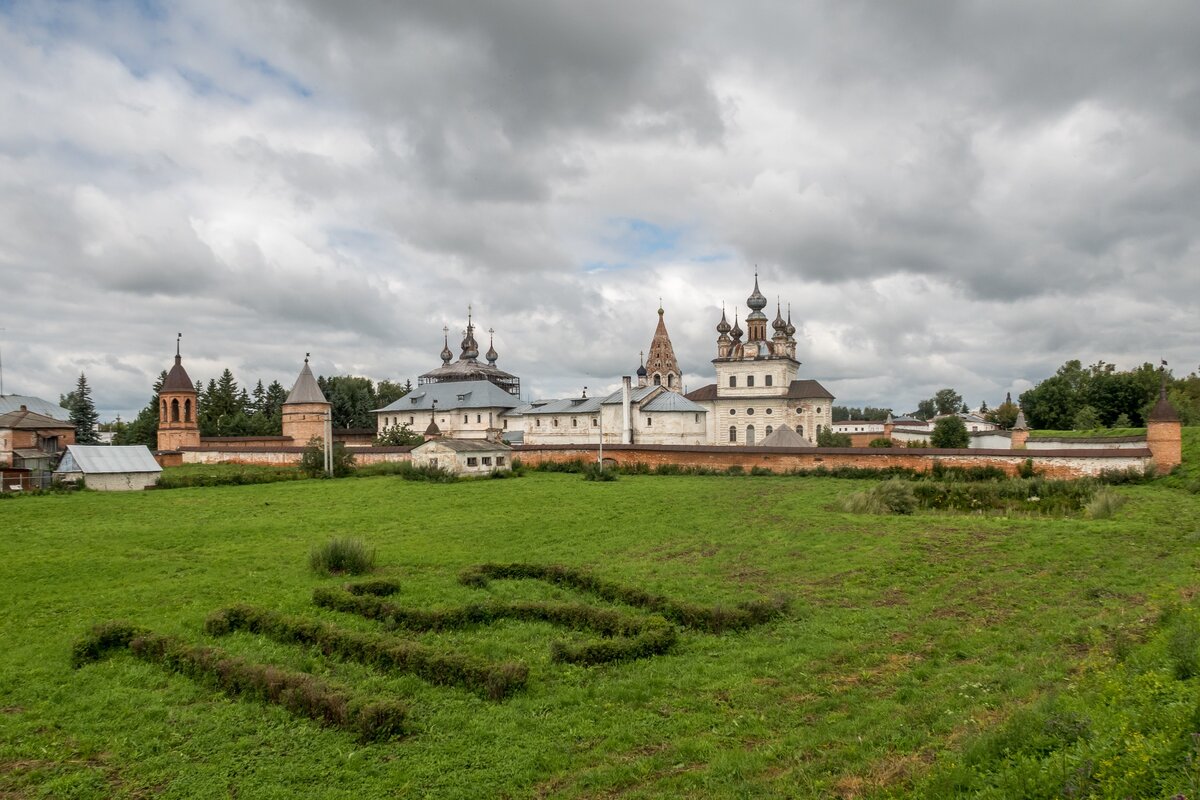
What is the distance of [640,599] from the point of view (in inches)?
408

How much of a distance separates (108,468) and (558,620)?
2527cm

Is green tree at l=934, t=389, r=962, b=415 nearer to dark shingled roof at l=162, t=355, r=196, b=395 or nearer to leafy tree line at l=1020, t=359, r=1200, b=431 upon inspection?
leafy tree line at l=1020, t=359, r=1200, b=431

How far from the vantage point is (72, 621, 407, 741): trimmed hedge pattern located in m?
6.62

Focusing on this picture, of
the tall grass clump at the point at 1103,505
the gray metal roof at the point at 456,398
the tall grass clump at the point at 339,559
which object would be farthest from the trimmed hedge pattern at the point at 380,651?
the gray metal roof at the point at 456,398

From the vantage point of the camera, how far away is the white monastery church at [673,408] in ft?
155

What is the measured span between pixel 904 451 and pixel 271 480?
25608 mm

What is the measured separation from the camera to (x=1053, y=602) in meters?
10.1

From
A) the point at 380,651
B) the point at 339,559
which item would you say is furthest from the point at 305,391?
the point at 380,651

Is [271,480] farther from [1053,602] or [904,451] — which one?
[1053,602]

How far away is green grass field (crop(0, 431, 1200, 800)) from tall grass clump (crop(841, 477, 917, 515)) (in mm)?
2318

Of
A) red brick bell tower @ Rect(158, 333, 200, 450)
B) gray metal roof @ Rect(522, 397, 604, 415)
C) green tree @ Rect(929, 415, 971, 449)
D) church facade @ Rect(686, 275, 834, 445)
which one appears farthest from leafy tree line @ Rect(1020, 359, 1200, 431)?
red brick bell tower @ Rect(158, 333, 200, 450)

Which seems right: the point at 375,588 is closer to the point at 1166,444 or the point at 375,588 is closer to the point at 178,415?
the point at 1166,444

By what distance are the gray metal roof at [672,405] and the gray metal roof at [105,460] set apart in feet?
92.0

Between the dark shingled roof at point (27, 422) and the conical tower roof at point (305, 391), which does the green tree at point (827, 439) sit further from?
the dark shingled roof at point (27, 422)
